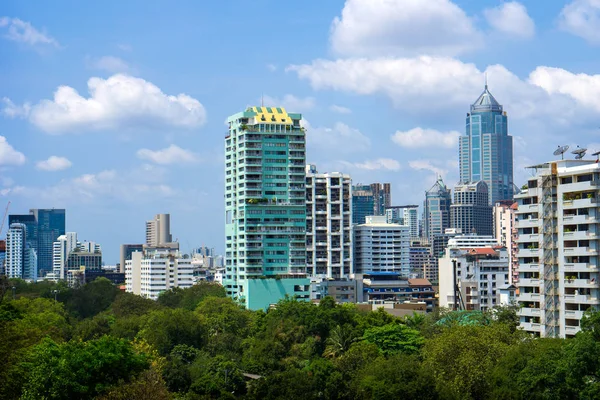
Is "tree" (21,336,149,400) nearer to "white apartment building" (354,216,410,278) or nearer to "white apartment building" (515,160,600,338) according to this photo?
"white apartment building" (515,160,600,338)

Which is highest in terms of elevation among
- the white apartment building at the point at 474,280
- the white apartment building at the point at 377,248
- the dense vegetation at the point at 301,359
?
the white apartment building at the point at 377,248

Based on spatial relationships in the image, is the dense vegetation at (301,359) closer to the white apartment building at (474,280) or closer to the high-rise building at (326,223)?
the white apartment building at (474,280)

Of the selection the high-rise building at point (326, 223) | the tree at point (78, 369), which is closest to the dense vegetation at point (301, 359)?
the tree at point (78, 369)

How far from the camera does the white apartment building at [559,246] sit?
6175cm

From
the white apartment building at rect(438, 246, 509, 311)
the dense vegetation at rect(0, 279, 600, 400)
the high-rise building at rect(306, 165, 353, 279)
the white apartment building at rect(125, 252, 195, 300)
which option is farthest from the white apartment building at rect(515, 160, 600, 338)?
the white apartment building at rect(125, 252, 195, 300)

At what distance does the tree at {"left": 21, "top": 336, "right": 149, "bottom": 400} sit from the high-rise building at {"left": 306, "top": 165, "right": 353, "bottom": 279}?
289 feet

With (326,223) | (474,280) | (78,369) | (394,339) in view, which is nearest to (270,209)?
(326,223)

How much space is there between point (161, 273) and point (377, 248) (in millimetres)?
36795

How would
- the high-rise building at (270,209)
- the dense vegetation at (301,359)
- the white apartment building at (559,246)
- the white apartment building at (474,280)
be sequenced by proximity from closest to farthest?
the dense vegetation at (301,359), the white apartment building at (559,246), the white apartment building at (474,280), the high-rise building at (270,209)

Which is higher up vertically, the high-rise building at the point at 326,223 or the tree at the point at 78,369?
the high-rise building at the point at 326,223

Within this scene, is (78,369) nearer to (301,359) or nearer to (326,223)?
(301,359)

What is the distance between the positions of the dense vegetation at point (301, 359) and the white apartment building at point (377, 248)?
80275 mm

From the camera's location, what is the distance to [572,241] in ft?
207

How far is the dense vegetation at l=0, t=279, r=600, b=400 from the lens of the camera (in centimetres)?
4644
